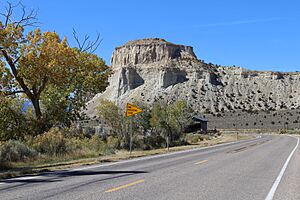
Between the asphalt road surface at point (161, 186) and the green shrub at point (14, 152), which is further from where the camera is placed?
the green shrub at point (14, 152)

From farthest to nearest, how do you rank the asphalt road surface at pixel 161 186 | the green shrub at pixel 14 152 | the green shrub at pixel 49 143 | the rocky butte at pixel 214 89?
the rocky butte at pixel 214 89
the green shrub at pixel 49 143
the green shrub at pixel 14 152
the asphalt road surface at pixel 161 186

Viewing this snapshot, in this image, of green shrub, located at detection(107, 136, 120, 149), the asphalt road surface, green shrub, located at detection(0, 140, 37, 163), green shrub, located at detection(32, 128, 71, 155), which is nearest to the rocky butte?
green shrub, located at detection(107, 136, 120, 149)

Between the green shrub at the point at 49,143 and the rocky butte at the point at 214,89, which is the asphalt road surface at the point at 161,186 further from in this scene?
the rocky butte at the point at 214,89

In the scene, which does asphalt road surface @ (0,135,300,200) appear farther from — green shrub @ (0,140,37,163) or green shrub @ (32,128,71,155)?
green shrub @ (32,128,71,155)

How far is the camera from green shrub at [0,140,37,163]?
17359 mm

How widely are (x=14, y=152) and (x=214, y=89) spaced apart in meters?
93.6

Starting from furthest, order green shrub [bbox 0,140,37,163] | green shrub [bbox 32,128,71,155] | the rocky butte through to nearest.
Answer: the rocky butte → green shrub [bbox 32,128,71,155] → green shrub [bbox 0,140,37,163]

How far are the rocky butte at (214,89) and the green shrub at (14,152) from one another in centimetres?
7363

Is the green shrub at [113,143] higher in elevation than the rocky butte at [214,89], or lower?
lower

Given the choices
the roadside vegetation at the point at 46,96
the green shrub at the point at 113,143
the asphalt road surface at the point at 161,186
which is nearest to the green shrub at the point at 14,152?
the roadside vegetation at the point at 46,96

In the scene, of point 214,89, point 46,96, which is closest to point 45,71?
point 46,96

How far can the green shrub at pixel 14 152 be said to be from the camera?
1736 centimetres

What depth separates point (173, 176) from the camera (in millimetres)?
12227

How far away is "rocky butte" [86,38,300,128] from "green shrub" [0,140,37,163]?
7363 centimetres
